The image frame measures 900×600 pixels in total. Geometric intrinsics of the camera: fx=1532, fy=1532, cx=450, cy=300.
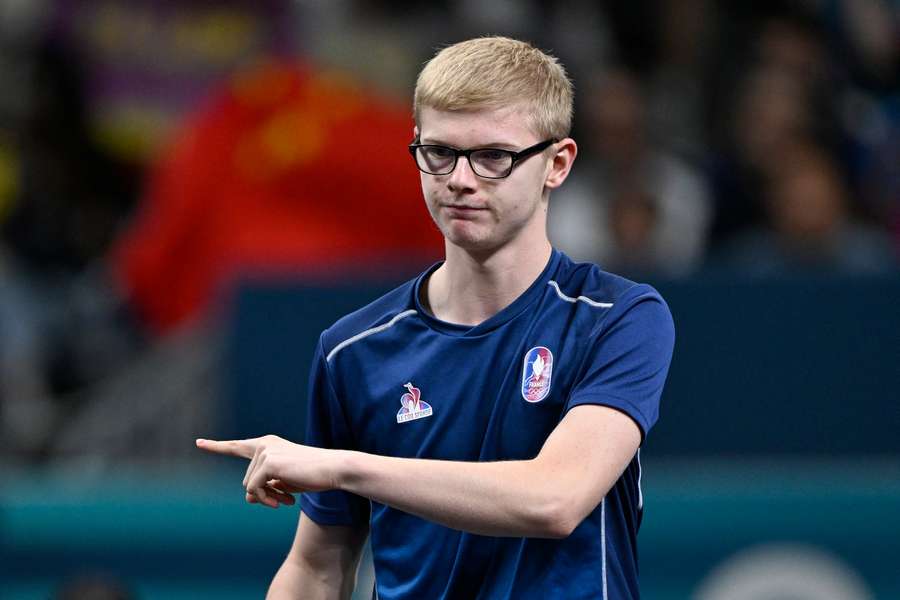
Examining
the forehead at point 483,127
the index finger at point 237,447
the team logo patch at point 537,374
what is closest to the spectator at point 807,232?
the team logo patch at point 537,374

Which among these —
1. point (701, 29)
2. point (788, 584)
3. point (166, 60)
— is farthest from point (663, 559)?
point (166, 60)

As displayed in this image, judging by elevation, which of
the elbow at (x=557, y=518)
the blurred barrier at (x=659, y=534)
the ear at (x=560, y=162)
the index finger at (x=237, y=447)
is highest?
the ear at (x=560, y=162)

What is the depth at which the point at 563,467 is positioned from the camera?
283 centimetres

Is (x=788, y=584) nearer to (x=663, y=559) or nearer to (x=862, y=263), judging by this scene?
(x=663, y=559)

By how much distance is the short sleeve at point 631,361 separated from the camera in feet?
9.66

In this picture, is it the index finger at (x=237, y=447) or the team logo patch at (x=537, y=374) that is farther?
the team logo patch at (x=537, y=374)

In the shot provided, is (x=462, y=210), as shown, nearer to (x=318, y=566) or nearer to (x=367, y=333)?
(x=367, y=333)

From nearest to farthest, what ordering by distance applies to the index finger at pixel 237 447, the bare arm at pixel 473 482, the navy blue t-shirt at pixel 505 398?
the bare arm at pixel 473 482 → the index finger at pixel 237 447 → the navy blue t-shirt at pixel 505 398

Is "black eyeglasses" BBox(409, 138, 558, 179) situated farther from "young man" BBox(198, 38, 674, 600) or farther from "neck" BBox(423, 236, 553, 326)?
"neck" BBox(423, 236, 553, 326)

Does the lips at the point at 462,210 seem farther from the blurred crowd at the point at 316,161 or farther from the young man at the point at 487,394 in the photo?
the blurred crowd at the point at 316,161

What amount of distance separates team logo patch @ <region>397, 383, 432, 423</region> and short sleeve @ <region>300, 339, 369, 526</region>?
0.54 ft

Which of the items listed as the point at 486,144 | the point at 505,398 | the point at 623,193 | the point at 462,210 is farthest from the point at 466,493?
the point at 623,193

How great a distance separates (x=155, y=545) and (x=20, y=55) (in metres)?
4.46

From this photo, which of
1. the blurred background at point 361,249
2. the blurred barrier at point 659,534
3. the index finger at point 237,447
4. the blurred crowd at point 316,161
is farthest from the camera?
the blurred crowd at point 316,161
